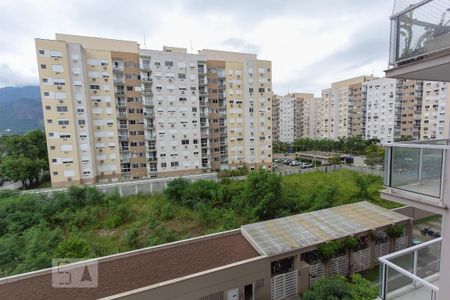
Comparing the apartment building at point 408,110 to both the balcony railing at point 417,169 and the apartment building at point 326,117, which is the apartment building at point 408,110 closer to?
the apartment building at point 326,117

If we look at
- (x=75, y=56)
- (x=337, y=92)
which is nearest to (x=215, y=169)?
(x=75, y=56)

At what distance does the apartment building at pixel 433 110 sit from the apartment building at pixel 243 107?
30.1 metres

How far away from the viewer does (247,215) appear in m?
17.1

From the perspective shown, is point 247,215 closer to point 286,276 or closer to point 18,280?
point 286,276

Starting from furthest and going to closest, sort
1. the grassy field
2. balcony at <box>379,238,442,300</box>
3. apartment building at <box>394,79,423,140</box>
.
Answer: apartment building at <box>394,79,423,140</box>, the grassy field, balcony at <box>379,238,442,300</box>

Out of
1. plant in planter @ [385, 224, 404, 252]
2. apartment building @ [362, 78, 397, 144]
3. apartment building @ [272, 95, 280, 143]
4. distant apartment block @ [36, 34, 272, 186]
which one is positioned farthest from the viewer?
apartment building @ [272, 95, 280, 143]

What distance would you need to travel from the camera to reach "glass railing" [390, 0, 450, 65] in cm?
280

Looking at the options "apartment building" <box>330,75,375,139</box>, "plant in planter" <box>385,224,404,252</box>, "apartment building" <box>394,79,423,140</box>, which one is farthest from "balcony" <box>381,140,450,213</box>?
"apartment building" <box>330,75,375,139</box>

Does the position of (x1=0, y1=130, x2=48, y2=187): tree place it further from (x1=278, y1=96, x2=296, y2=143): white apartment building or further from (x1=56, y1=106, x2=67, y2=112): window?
(x1=278, y1=96, x2=296, y2=143): white apartment building

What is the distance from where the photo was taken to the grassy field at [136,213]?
526 inches

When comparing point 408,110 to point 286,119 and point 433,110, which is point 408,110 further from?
point 286,119

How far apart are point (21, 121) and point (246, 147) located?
197213 mm

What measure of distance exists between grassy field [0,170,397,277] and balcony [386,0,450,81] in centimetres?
1367

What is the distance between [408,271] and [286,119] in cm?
6984
